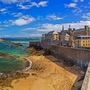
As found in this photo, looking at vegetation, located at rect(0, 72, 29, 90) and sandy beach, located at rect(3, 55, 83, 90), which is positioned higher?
vegetation, located at rect(0, 72, 29, 90)

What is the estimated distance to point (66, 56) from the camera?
3528cm

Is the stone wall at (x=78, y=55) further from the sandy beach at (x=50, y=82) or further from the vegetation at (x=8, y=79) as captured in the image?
the vegetation at (x=8, y=79)

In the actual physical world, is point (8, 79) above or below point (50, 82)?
above

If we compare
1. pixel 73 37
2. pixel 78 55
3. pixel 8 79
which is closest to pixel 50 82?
pixel 8 79

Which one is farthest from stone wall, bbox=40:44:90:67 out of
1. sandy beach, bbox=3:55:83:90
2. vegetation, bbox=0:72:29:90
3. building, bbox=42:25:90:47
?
building, bbox=42:25:90:47

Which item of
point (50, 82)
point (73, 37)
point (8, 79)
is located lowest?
point (50, 82)

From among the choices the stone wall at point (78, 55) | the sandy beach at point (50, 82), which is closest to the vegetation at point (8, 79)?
the sandy beach at point (50, 82)

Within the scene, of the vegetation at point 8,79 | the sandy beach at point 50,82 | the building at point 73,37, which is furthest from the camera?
the building at point 73,37

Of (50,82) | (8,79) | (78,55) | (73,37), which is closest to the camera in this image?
(50,82)

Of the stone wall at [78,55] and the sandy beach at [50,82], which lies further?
Answer: the stone wall at [78,55]

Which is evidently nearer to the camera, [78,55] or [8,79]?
[8,79]

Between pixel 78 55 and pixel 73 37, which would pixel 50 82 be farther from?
pixel 73 37

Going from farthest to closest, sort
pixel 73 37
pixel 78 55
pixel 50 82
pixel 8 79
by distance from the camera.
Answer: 1. pixel 73 37
2. pixel 78 55
3. pixel 8 79
4. pixel 50 82

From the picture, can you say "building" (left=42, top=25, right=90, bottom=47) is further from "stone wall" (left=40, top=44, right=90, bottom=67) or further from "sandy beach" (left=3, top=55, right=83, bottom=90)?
"sandy beach" (left=3, top=55, right=83, bottom=90)
